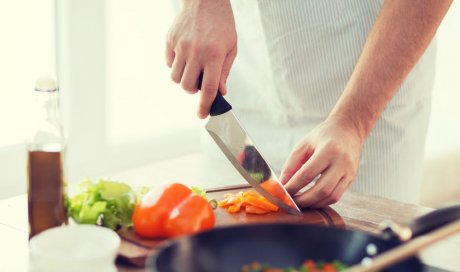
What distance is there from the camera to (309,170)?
4.99ft

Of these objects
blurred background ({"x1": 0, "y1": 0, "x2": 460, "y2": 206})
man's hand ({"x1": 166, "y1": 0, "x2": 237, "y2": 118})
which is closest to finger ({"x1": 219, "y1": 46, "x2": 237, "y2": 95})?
man's hand ({"x1": 166, "y1": 0, "x2": 237, "y2": 118})

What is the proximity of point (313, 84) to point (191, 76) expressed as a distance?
449 mm

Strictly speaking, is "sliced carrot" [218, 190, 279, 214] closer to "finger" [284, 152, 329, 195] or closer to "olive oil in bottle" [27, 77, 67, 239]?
"finger" [284, 152, 329, 195]

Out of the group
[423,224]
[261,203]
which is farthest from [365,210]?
[423,224]

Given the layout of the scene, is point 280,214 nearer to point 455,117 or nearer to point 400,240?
point 400,240

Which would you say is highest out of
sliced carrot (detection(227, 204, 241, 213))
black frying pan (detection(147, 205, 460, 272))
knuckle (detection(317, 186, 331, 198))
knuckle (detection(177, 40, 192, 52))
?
knuckle (detection(177, 40, 192, 52))

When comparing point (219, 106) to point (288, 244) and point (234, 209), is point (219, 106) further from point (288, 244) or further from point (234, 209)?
point (288, 244)

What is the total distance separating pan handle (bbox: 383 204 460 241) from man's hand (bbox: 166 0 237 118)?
0.56 metres

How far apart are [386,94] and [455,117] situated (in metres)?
1.93

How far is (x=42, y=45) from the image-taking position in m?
2.34

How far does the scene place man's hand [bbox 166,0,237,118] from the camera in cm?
152

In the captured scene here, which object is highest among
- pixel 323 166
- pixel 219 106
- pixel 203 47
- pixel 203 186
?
pixel 203 47

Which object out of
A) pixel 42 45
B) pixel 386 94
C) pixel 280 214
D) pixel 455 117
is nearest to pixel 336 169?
pixel 280 214

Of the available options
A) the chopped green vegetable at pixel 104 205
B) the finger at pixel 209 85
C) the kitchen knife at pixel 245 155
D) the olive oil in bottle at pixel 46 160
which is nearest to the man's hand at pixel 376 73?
the kitchen knife at pixel 245 155
